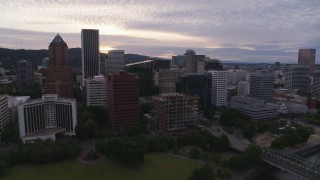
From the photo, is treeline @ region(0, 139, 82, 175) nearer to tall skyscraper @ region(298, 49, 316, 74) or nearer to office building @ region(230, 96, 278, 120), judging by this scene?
office building @ region(230, 96, 278, 120)

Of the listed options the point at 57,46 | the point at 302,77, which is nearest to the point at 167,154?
the point at 57,46

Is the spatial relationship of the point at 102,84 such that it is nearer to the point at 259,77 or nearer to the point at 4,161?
the point at 4,161

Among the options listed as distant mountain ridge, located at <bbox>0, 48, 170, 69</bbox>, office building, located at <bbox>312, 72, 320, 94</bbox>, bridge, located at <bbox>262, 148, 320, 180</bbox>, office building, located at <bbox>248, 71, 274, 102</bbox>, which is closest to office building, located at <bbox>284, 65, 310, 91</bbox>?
office building, located at <bbox>312, 72, 320, 94</bbox>

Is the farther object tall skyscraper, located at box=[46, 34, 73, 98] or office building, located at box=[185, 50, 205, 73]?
office building, located at box=[185, 50, 205, 73]

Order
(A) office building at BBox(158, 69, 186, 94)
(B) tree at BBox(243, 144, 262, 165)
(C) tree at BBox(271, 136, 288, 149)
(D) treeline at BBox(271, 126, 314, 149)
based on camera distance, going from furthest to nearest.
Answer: (A) office building at BBox(158, 69, 186, 94) → (D) treeline at BBox(271, 126, 314, 149) → (C) tree at BBox(271, 136, 288, 149) → (B) tree at BBox(243, 144, 262, 165)

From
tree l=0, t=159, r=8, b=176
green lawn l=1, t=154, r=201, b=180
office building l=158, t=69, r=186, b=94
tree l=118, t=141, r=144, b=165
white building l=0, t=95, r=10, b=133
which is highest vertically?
office building l=158, t=69, r=186, b=94

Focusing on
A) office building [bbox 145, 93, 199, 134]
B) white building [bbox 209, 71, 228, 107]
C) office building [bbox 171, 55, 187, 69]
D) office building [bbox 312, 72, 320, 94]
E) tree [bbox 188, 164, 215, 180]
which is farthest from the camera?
office building [bbox 171, 55, 187, 69]

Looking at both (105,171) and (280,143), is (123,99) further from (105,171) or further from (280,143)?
(280,143)
